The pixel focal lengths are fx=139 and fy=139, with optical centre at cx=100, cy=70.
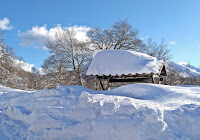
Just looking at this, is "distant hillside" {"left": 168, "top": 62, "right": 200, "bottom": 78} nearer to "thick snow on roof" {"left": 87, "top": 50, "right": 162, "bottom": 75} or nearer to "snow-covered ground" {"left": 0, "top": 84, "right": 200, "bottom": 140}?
"thick snow on roof" {"left": 87, "top": 50, "right": 162, "bottom": 75}

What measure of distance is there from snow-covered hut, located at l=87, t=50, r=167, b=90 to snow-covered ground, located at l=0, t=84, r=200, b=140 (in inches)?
159

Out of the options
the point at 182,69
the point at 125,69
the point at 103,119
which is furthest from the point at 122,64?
the point at 182,69

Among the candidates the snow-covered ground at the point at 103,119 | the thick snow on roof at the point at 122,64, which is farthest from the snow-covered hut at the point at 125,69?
the snow-covered ground at the point at 103,119

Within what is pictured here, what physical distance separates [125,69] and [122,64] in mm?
534

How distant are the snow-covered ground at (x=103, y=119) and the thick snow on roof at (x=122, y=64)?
4.10 meters

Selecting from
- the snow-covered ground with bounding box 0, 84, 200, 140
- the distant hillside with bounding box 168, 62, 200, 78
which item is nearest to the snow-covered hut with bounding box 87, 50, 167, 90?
the snow-covered ground with bounding box 0, 84, 200, 140

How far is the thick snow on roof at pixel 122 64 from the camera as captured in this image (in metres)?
8.00

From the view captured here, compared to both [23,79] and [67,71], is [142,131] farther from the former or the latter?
[23,79]

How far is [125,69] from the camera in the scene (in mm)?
8141

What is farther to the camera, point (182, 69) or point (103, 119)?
point (182, 69)

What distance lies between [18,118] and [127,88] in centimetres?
339

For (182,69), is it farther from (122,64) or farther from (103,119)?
(103,119)

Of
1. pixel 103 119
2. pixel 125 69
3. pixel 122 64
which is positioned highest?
pixel 122 64

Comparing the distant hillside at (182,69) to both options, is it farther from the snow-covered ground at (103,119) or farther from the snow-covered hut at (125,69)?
the snow-covered ground at (103,119)
